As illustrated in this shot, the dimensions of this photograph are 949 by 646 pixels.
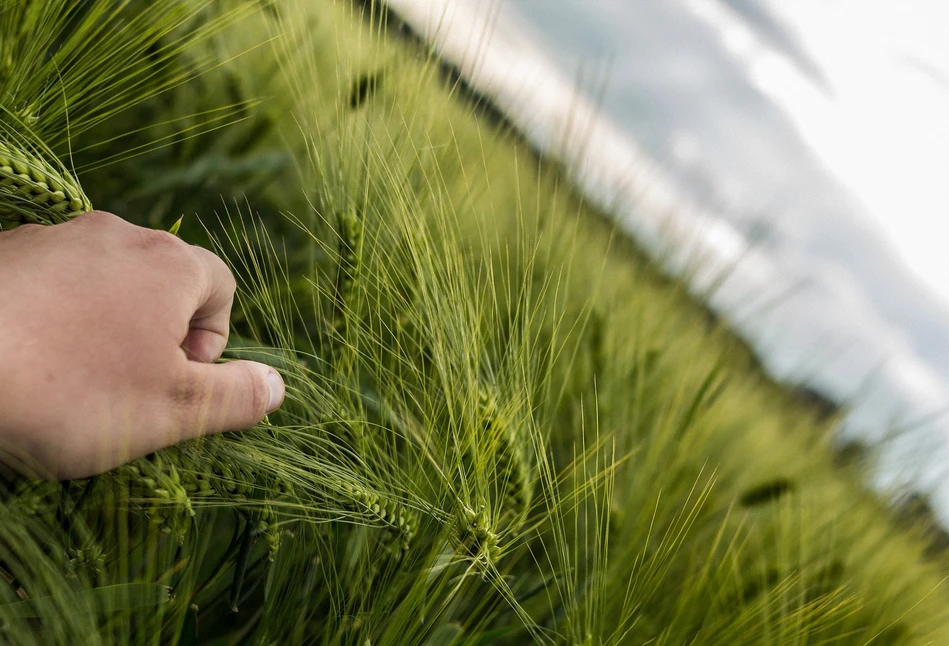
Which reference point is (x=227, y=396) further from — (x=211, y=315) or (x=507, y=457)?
(x=507, y=457)

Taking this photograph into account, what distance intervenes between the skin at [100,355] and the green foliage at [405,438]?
0.03 meters

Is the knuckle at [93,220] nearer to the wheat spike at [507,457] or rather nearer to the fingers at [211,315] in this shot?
the fingers at [211,315]

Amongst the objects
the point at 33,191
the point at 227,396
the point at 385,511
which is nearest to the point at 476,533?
the point at 385,511

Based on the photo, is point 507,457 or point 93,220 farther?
point 507,457

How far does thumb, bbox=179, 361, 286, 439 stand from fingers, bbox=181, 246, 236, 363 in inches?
1.0

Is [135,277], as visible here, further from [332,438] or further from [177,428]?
[332,438]

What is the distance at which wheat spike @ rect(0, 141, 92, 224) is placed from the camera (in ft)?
1.07

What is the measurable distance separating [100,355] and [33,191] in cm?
10

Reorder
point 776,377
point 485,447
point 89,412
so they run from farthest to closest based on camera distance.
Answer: point 776,377
point 485,447
point 89,412

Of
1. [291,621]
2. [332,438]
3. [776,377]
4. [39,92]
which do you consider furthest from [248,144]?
[776,377]

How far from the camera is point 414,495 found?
1.29ft

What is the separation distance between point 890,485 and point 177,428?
0.58 meters

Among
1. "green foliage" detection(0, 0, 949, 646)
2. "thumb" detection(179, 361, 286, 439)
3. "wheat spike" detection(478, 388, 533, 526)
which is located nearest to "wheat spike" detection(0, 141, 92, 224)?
"green foliage" detection(0, 0, 949, 646)

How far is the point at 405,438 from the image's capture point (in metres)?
0.41
